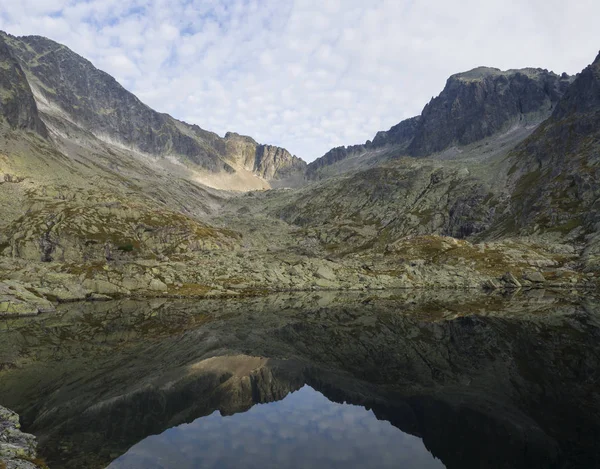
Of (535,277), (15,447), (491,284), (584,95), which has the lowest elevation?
(15,447)

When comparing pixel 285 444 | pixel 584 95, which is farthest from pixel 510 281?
pixel 584 95

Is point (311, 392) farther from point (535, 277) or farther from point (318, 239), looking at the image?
point (318, 239)

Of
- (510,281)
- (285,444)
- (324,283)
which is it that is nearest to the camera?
(285,444)

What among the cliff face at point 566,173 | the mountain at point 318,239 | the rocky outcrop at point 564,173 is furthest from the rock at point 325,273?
the rocky outcrop at point 564,173

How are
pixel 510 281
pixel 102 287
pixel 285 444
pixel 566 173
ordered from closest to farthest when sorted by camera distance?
pixel 285 444 < pixel 102 287 < pixel 510 281 < pixel 566 173

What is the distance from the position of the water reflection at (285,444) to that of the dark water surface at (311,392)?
0.30 feet

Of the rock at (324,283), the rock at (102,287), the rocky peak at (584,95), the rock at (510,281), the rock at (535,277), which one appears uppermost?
the rocky peak at (584,95)

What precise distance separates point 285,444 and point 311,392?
23.9 ft

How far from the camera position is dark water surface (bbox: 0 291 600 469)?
1562 centimetres

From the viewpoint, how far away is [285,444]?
16766 millimetres

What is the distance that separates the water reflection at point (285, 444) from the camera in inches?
589

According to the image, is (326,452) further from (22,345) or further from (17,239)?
(17,239)

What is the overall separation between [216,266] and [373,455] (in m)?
77.4

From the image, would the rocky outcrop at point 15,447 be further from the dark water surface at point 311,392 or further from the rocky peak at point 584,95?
the rocky peak at point 584,95
